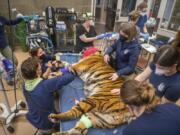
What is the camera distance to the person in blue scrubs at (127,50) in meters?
2.06

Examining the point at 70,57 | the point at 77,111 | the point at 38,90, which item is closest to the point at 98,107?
the point at 77,111

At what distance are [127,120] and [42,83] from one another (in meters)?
0.89

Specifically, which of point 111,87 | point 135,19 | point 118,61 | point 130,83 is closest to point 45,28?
point 135,19

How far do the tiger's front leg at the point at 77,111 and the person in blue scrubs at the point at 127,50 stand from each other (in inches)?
18.0

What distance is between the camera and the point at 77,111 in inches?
71.6

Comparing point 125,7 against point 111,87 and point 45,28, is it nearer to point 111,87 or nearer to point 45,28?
point 45,28

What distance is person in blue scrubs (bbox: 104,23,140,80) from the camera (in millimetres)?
2059

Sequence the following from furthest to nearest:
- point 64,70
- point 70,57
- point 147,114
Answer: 1. point 70,57
2. point 64,70
3. point 147,114

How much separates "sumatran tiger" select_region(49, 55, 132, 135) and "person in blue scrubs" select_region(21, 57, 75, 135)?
0.11 metres

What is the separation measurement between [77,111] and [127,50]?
927 millimetres

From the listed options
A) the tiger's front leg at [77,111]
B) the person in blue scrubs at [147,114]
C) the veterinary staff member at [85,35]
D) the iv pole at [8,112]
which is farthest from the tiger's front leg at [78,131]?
the veterinary staff member at [85,35]

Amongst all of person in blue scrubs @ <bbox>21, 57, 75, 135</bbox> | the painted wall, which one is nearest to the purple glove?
person in blue scrubs @ <bbox>21, 57, 75, 135</bbox>

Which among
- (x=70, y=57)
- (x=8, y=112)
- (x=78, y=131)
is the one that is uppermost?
(x=70, y=57)

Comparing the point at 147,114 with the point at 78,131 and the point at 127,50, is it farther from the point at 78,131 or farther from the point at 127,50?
the point at 127,50
